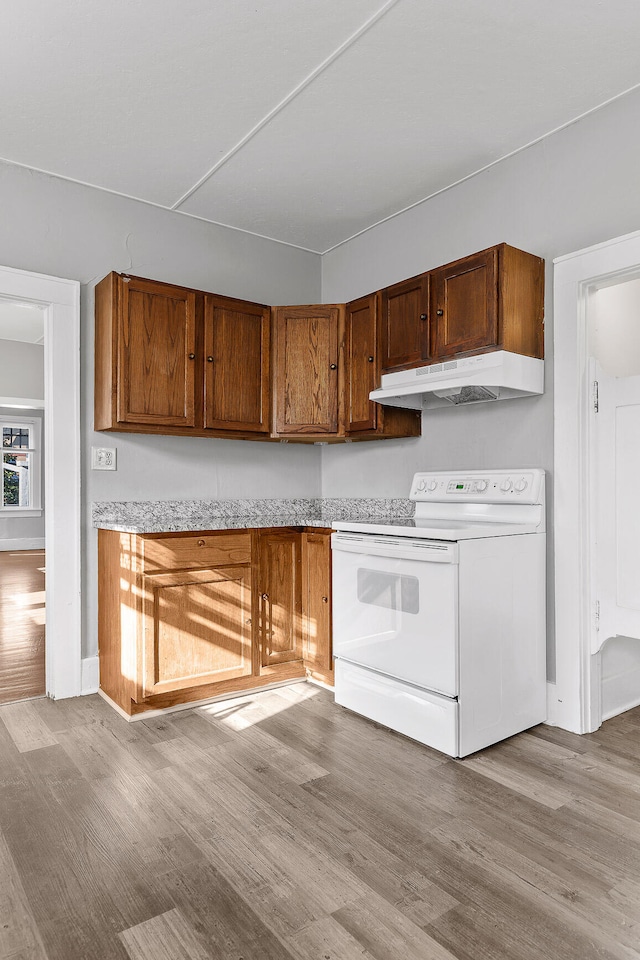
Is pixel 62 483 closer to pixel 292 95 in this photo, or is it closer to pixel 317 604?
pixel 317 604

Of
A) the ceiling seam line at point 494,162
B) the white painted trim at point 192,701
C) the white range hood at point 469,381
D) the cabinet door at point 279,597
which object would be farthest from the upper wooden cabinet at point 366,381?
the white painted trim at point 192,701

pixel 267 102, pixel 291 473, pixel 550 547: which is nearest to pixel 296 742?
pixel 550 547

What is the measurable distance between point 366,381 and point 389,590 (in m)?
1.22

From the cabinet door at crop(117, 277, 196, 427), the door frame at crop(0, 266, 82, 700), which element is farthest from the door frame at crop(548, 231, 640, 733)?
the door frame at crop(0, 266, 82, 700)

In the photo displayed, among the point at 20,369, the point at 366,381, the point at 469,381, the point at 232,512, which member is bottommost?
the point at 232,512

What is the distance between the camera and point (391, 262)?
11.8 ft

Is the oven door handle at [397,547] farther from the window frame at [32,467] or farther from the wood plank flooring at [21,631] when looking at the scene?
the window frame at [32,467]

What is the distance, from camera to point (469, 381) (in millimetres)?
2678

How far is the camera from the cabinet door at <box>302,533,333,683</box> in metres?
3.13

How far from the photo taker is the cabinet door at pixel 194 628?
109 inches

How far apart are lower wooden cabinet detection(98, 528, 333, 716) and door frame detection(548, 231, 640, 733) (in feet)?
3.56

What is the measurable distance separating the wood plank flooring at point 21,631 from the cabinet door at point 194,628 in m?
0.76

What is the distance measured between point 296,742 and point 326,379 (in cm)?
190

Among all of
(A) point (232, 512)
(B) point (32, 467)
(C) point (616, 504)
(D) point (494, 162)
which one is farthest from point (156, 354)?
(B) point (32, 467)
